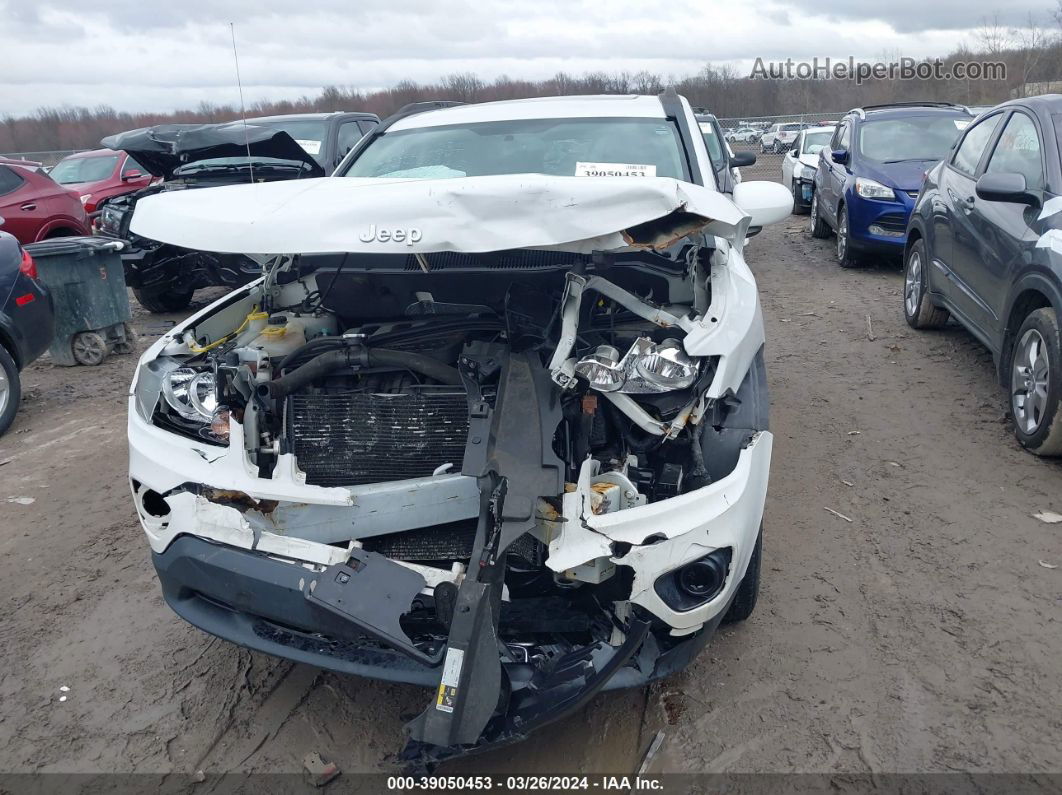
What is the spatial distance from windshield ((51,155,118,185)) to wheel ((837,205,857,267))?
10.5m

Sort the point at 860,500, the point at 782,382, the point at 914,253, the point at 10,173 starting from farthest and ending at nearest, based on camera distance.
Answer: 1. the point at 10,173
2. the point at 914,253
3. the point at 782,382
4. the point at 860,500

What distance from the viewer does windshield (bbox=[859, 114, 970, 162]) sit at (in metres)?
8.61

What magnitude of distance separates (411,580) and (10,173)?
9568 mm

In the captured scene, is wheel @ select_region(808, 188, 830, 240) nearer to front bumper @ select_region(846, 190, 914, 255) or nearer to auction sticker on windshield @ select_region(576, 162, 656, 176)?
front bumper @ select_region(846, 190, 914, 255)

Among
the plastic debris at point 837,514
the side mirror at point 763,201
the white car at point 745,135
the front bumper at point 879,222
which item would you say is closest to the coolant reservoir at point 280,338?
the side mirror at point 763,201

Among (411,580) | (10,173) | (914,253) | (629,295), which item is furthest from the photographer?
(10,173)

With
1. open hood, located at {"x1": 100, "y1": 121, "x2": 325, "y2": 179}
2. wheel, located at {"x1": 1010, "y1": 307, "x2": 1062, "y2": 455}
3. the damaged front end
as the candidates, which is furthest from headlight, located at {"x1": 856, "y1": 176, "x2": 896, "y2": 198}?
the damaged front end

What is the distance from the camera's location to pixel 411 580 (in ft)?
7.49

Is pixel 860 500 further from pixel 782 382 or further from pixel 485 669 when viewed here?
pixel 485 669

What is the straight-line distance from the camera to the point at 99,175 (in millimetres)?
12367

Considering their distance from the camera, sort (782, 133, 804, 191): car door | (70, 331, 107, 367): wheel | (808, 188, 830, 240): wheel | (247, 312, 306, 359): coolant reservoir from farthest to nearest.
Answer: (782, 133, 804, 191): car door → (808, 188, 830, 240): wheel → (70, 331, 107, 367): wheel → (247, 312, 306, 359): coolant reservoir

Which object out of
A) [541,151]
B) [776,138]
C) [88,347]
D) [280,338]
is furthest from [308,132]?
[776,138]

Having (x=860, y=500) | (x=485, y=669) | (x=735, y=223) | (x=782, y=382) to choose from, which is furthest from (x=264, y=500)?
(x=782, y=382)

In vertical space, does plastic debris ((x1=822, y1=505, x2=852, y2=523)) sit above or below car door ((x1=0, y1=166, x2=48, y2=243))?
below
